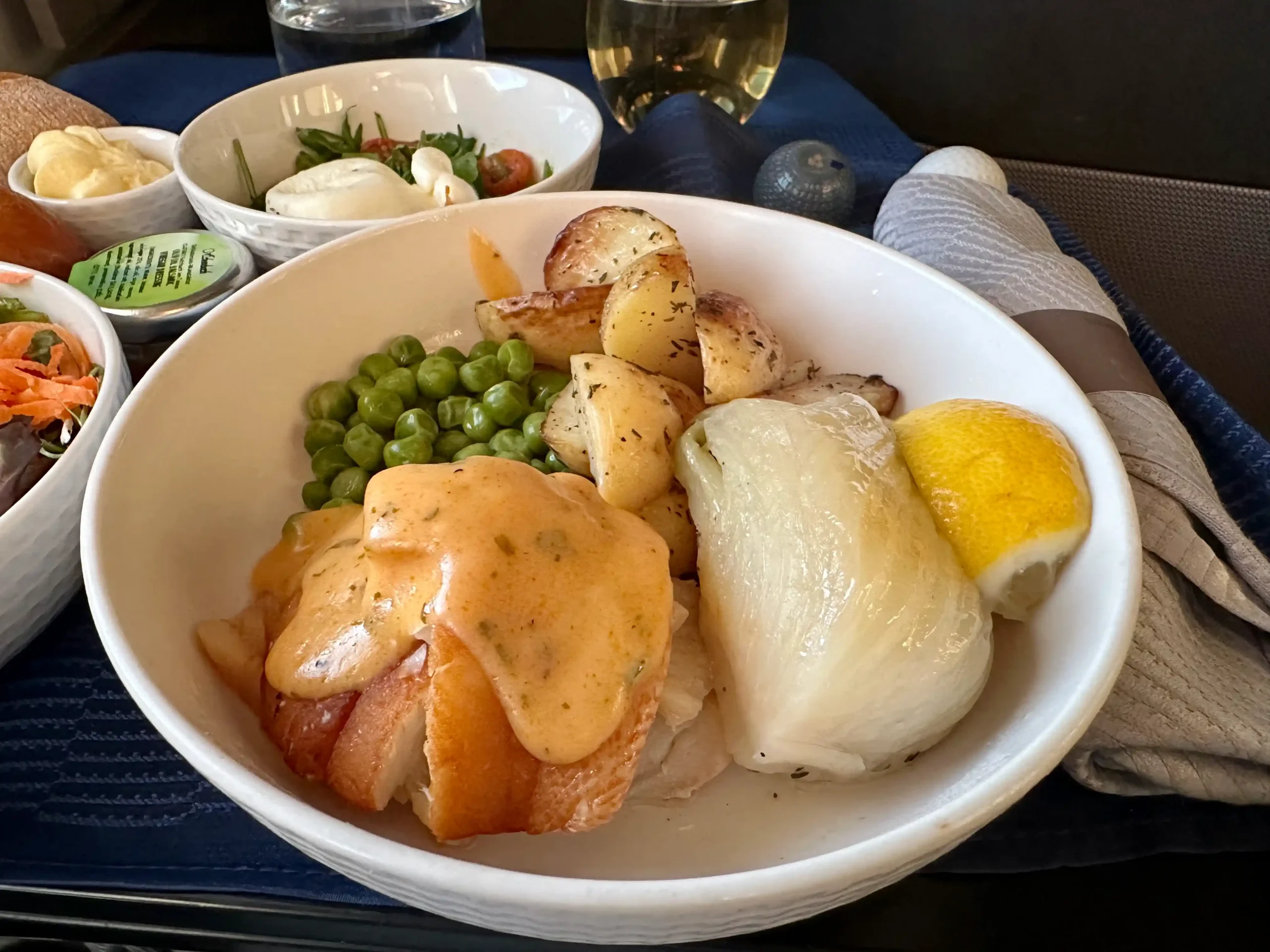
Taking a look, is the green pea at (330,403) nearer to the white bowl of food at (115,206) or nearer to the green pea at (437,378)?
the green pea at (437,378)

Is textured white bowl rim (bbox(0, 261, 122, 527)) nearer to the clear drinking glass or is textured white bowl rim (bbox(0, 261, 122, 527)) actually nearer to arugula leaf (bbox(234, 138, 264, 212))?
arugula leaf (bbox(234, 138, 264, 212))

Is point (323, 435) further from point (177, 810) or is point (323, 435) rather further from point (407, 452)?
point (177, 810)

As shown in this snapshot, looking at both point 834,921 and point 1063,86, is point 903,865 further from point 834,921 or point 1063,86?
point 1063,86

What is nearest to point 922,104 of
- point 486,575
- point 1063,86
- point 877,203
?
point 1063,86

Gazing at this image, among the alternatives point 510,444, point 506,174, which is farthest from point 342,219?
point 510,444

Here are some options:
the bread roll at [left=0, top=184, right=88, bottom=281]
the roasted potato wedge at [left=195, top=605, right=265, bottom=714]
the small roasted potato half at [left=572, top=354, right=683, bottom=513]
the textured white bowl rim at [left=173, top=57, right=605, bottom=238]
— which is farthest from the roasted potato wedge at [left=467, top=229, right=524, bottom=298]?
the bread roll at [left=0, top=184, right=88, bottom=281]

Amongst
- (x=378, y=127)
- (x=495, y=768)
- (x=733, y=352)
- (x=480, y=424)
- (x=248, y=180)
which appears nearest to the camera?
(x=495, y=768)

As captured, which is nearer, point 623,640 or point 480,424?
point 623,640
